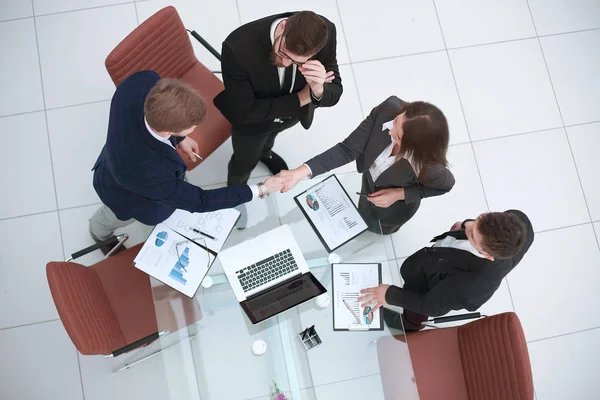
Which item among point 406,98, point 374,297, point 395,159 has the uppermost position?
point 406,98

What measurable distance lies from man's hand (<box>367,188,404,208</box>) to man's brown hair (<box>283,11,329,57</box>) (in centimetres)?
81

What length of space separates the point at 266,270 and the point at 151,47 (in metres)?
1.28

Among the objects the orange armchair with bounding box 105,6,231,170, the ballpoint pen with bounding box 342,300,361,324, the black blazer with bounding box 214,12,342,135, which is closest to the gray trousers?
the orange armchair with bounding box 105,6,231,170

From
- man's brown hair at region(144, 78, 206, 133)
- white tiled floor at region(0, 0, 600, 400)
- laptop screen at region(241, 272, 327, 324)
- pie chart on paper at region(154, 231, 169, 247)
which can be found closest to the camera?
man's brown hair at region(144, 78, 206, 133)

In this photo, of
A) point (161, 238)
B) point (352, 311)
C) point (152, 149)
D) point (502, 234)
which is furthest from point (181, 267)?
point (502, 234)

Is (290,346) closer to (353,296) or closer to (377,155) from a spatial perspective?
(353,296)

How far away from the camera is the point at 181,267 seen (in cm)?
236

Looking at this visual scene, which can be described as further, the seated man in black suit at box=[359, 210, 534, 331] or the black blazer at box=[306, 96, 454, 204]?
the black blazer at box=[306, 96, 454, 204]

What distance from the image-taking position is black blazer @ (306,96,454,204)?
7.52 ft

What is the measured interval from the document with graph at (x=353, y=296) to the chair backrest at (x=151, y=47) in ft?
4.65

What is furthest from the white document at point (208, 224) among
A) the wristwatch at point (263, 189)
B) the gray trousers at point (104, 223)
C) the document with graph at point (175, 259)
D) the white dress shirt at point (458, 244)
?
the white dress shirt at point (458, 244)

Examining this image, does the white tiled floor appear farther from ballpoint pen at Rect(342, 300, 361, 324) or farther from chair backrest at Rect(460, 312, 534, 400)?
ballpoint pen at Rect(342, 300, 361, 324)

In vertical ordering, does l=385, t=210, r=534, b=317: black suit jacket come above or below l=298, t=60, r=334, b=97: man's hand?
below

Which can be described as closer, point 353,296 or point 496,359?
point 496,359
